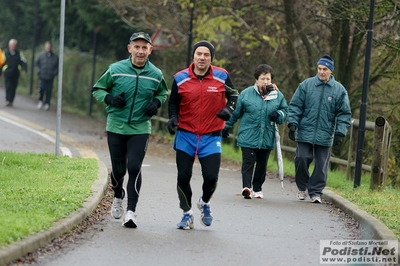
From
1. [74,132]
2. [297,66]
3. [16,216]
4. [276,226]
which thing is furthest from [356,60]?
[16,216]

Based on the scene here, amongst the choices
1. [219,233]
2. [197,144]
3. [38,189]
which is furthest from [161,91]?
[38,189]

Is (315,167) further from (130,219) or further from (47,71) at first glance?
(47,71)

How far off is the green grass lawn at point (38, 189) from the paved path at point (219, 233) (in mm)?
388

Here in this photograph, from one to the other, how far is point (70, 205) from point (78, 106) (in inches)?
947

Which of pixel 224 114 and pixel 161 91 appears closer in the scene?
pixel 224 114

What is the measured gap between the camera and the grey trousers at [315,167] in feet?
40.7

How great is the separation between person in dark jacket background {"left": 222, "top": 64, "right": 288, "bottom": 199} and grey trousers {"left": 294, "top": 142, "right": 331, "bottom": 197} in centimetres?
42

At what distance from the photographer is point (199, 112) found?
9.11 metres

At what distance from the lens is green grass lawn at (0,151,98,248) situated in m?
8.05

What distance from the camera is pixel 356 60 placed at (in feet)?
67.7

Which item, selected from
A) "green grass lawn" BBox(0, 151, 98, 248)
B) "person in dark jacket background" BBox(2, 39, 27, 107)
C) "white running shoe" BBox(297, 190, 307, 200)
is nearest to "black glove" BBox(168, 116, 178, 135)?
"green grass lawn" BBox(0, 151, 98, 248)

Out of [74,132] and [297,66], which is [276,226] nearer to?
[297,66]

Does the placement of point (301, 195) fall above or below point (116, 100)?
below

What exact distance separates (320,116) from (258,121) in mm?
825
